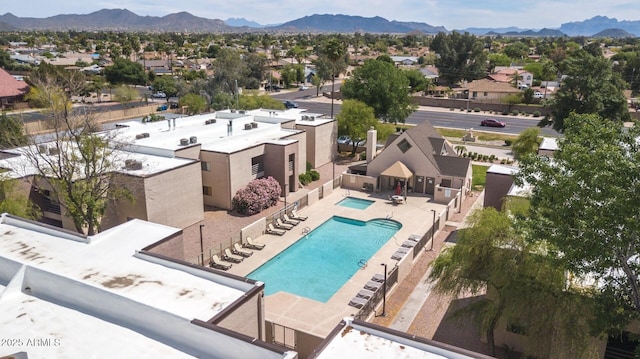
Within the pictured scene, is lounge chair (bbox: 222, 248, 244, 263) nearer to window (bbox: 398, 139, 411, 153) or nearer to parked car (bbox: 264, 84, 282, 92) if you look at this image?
window (bbox: 398, 139, 411, 153)

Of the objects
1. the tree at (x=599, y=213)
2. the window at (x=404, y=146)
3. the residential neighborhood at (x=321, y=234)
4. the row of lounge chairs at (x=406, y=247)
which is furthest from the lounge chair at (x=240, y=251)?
the window at (x=404, y=146)

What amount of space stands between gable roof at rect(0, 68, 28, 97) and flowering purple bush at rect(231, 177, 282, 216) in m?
66.2

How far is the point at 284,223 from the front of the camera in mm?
34156

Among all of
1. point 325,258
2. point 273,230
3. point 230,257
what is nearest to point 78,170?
point 230,257

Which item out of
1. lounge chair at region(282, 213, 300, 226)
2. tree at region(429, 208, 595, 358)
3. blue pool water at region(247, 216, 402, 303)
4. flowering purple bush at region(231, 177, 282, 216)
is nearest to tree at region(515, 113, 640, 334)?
tree at region(429, 208, 595, 358)

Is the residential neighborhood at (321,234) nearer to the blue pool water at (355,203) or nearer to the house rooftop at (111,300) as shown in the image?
the house rooftop at (111,300)

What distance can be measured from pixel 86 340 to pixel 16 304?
3845mm

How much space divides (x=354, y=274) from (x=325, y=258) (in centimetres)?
303

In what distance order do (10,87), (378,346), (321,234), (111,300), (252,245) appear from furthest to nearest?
(10,87) < (321,234) < (252,245) < (111,300) < (378,346)

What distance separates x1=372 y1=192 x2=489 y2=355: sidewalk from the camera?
68.9 ft

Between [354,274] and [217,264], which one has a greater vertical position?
[217,264]

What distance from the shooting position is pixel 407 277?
88.1 feet

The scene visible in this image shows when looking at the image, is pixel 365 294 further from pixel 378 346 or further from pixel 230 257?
pixel 378 346

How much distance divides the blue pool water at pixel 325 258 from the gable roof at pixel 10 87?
7231 centimetres
